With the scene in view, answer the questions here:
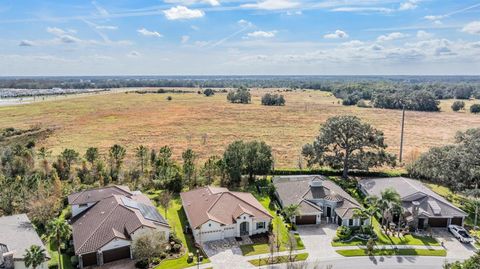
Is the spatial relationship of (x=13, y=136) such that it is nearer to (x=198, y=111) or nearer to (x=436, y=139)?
(x=198, y=111)

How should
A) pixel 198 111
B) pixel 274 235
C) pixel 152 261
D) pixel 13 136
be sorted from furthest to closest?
pixel 198 111
pixel 13 136
pixel 274 235
pixel 152 261

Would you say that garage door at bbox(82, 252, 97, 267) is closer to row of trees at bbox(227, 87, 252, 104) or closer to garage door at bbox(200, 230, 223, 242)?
garage door at bbox(200, 230, 223, 242)

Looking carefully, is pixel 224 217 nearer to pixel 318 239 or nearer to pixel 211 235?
pixel 211 235

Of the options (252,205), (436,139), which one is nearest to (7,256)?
(252,205)

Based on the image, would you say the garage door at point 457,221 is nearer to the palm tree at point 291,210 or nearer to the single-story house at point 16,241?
the palm tree at point 291,210

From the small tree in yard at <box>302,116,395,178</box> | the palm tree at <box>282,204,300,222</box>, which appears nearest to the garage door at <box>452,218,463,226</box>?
the small tree in yard at <box>302,116,395,178</box>

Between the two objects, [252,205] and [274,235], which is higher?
[252,205]

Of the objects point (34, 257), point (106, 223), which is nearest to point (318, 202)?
point (106, 223)
